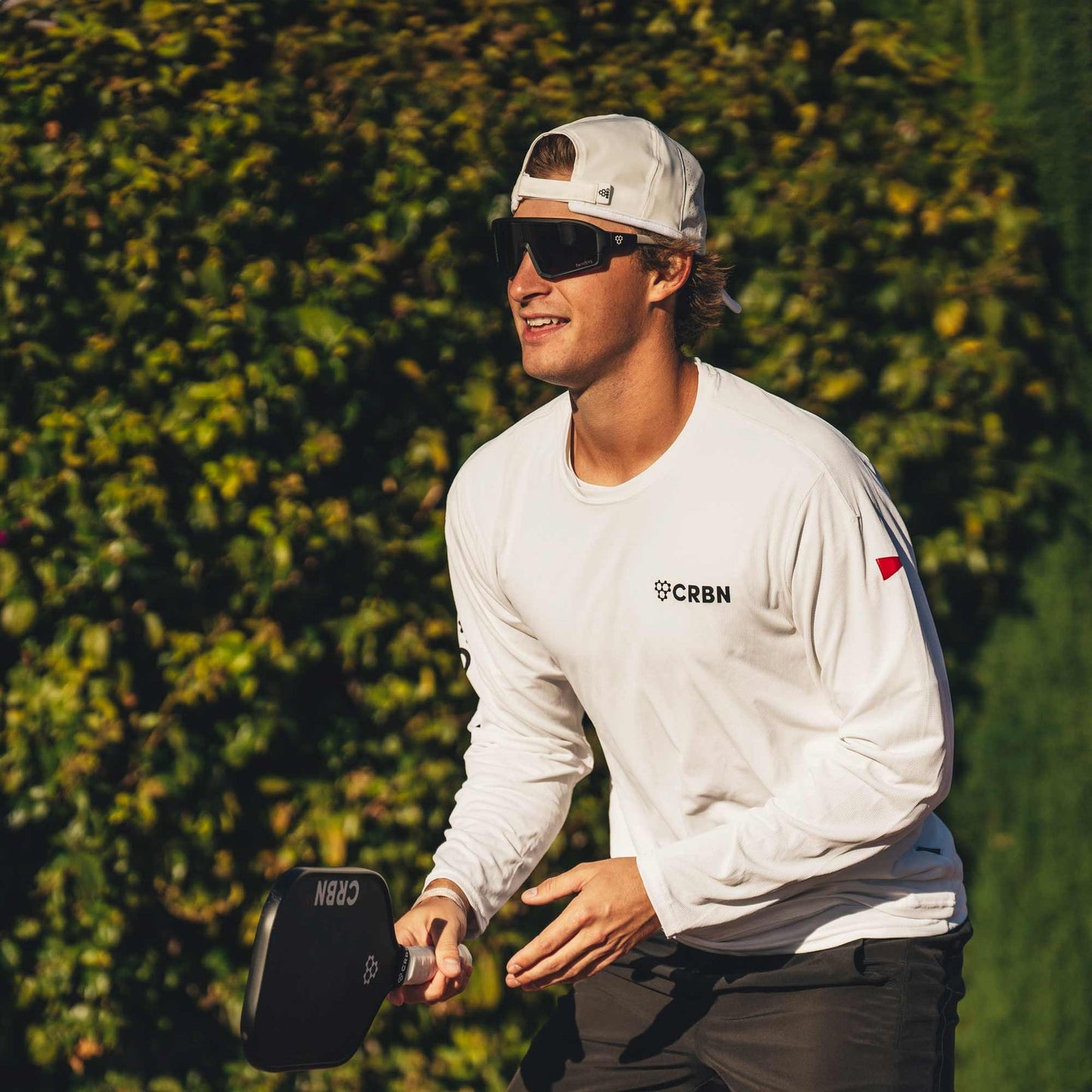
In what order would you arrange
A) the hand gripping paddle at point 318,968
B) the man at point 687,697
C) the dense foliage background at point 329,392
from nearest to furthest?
1. the hand gripping paddle at point 318,968
2. the man at point 687,697
3. the dense foliage background at point 329,392

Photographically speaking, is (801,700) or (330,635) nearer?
(801,700)

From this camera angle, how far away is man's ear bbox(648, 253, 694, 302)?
267cm

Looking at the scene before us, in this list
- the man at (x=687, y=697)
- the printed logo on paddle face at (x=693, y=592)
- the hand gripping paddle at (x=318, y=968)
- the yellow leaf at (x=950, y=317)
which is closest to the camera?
the hand gripping paddle at (x=318, y=968)

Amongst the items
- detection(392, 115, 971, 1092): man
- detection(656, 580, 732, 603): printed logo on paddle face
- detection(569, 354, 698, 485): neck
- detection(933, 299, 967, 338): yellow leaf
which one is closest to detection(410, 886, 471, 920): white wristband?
detection(392, 115, 971, 1092): man

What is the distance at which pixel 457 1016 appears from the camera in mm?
3891

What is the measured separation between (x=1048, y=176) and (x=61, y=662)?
309 centimetres

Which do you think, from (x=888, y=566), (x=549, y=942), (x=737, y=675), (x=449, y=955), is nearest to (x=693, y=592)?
(x=737, y=675)

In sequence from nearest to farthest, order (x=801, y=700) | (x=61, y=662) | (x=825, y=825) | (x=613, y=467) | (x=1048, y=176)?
(x=825, y=825), (x=801, y=700), (x=613, y=467), (x=61, y=662), (x=1048, y=176)

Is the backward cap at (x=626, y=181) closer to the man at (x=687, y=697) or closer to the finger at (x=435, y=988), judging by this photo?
the man at (x=687, y=697)

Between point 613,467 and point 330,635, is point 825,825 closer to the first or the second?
point 613,467

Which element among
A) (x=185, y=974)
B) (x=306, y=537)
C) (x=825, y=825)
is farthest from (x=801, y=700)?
(x=185, y=974)

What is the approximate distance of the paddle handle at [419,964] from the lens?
2250mm

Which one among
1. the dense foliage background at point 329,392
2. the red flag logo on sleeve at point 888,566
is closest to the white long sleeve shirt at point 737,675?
the red flag logo on sleeve at point 888,566

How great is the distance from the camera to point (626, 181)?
2604 mm
